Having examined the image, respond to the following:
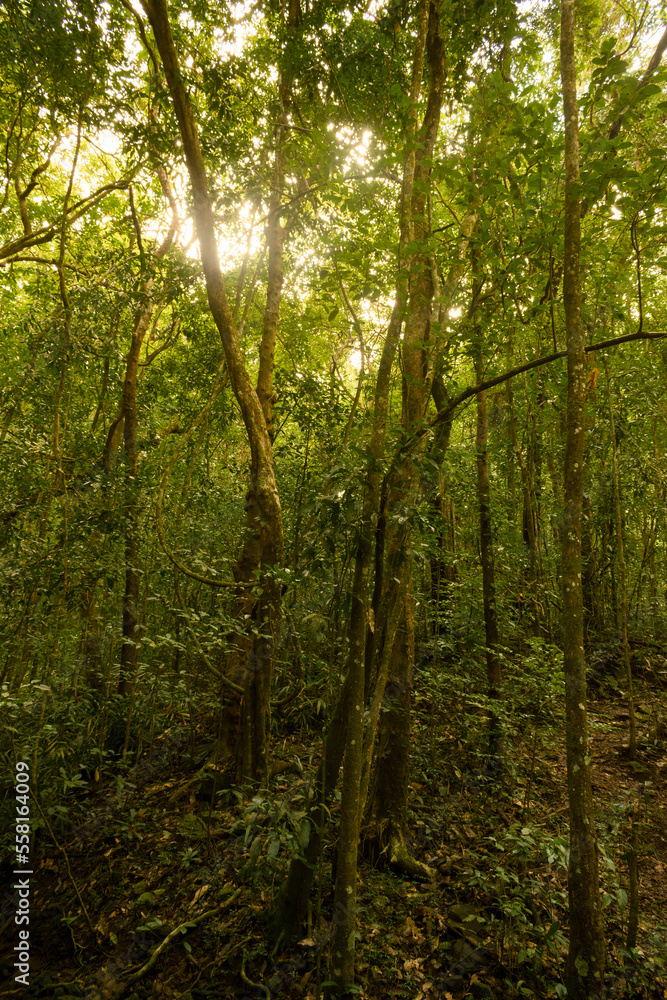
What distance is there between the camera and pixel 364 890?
4.07 m

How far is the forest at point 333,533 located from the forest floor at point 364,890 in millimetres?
32

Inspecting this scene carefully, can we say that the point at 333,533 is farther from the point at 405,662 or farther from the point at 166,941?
the point at 166,941

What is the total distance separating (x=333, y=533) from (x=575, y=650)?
163cm

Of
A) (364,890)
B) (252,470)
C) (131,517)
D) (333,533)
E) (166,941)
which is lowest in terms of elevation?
(166,941)

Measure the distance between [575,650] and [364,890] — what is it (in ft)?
9.22

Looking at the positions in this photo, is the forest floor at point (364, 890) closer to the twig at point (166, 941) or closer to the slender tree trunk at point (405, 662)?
the twig at point (166, 941)

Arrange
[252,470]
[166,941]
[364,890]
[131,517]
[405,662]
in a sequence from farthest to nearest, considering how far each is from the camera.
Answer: [131,517] < [252,470] < [405,662] < [364,890] < [166,941]

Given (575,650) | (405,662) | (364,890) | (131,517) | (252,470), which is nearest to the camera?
(575,650)

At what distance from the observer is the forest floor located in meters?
3.44

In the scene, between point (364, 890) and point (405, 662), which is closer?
point (364, 890)

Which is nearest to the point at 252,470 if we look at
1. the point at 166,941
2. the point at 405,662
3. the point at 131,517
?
the point at 131,517

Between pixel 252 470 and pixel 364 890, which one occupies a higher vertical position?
pixel 252 470

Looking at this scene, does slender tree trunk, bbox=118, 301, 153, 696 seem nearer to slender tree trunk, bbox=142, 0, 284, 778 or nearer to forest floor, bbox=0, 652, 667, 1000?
forest floor, bbox=0, 652, 667, 1000

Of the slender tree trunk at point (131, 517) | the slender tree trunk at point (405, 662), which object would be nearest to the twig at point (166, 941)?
the slender tree trunk at point (405, 662)
